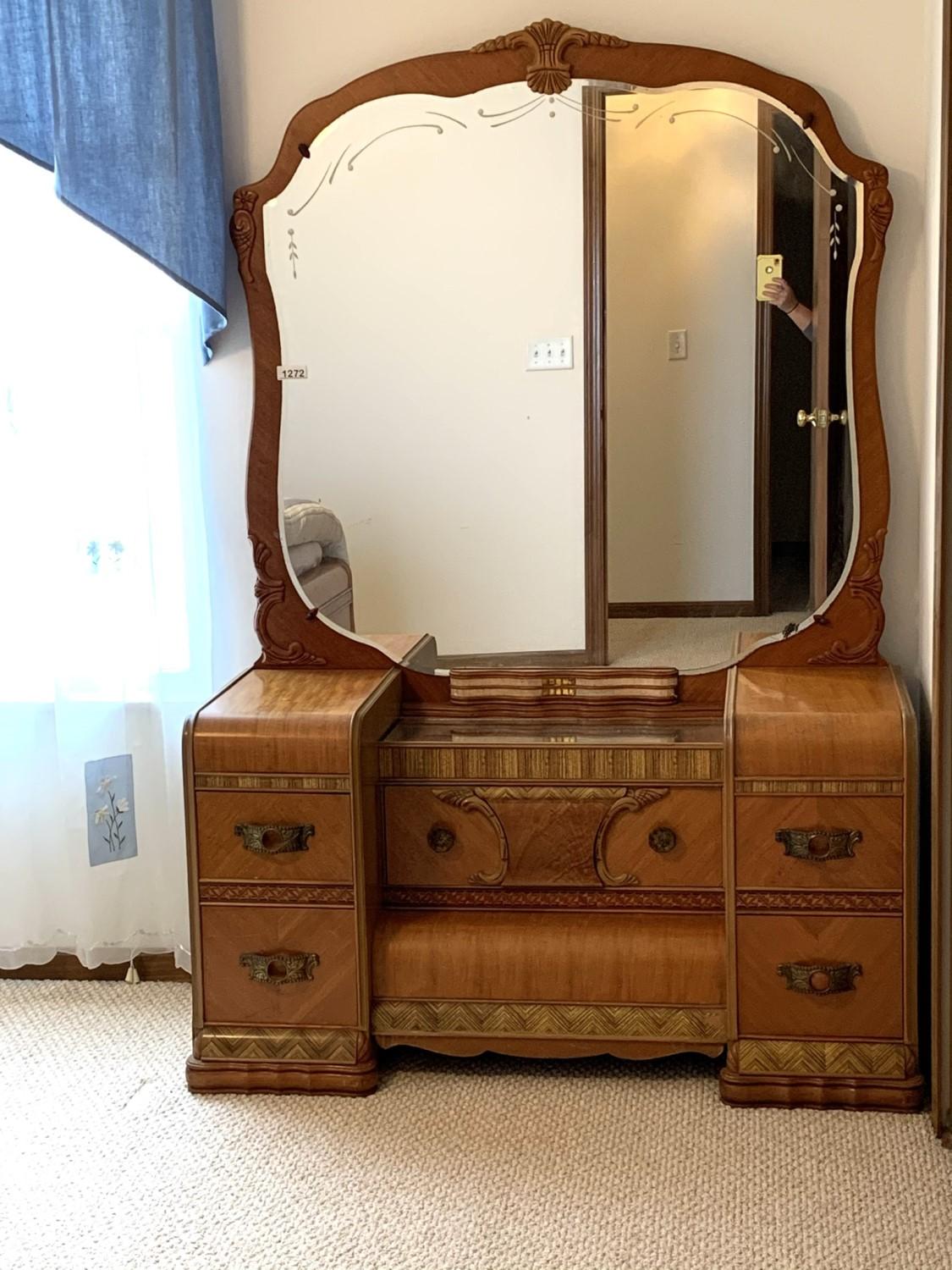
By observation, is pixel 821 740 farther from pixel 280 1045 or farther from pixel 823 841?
pixel 280 1045

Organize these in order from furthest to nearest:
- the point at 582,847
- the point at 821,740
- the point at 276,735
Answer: the point at 582,847 → the point at 276,735 → the point at 821,740

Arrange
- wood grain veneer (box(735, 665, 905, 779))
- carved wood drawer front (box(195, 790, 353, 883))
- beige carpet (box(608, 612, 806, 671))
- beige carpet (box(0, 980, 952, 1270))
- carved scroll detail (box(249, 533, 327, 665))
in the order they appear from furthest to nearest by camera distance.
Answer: carved scroll detail (box(249, 533, 327, 665)) → beige carpet (box(608, 612, 806, 671)) → carved wood drawer front (box(195, 790, 353, 883)) → wood grain veneer (box(735, 665, 905, 779)) → beige carpet (box(0, 980, 952, 1270))

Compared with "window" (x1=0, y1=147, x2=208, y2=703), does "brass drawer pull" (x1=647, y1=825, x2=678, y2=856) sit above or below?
below

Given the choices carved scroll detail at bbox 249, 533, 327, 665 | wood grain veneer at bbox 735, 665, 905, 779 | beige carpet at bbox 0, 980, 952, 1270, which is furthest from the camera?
carved scroll detail at bbox 249, 533, 327, 665

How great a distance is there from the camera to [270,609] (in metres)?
2.73

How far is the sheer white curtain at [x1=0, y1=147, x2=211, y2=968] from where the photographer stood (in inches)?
106

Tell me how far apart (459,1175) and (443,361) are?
4.40ft

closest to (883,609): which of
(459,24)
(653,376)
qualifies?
(653,376)

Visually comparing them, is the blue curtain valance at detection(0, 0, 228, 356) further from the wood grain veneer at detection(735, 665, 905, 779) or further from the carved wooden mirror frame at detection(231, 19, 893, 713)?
the wood grain veneer at detection(735, 665, 905, 779)

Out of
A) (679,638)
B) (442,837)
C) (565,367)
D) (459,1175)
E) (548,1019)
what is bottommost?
(459,1175)

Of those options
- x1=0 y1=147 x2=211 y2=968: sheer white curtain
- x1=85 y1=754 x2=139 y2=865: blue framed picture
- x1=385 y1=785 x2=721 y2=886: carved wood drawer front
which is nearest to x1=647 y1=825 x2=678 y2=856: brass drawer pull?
x1=385 y1=785 x2=721 y2=886: carved wood drawer front

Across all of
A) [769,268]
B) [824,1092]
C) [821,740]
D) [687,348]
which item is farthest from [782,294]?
[824,1092]

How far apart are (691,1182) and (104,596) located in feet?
4.76

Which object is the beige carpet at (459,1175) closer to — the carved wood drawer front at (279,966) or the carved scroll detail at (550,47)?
the carved wood drawer front at (279,966)
